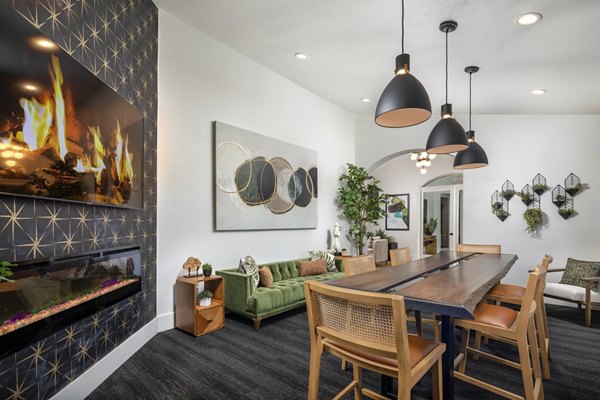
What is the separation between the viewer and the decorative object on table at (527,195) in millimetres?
5129

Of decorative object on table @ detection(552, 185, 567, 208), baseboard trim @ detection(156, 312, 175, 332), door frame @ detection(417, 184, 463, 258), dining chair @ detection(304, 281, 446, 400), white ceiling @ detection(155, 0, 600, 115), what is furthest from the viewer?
door frame @ detection(417, 184, 463, 258)

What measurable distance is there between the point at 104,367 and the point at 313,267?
121 inches

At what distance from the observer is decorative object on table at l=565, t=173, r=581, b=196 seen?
480 centimetres

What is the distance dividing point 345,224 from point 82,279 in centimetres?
511

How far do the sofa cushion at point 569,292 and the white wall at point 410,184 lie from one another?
4.66 m

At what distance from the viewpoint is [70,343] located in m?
2.21

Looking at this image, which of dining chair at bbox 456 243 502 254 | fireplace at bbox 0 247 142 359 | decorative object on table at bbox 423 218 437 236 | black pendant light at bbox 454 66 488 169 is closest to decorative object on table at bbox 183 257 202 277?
fireplace at bbox 0 247 142 359

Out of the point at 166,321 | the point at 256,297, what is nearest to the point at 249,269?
the point at 256,297

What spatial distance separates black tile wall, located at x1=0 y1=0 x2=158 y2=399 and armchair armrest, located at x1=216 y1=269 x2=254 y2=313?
829 mm

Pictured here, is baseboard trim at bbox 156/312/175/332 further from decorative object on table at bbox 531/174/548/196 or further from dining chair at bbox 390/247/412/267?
decorative object on table at bbox 531/174/548/196

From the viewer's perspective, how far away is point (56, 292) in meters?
2.00

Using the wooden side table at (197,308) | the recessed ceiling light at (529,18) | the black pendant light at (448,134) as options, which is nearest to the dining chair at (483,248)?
the black pendant light at (448,134)

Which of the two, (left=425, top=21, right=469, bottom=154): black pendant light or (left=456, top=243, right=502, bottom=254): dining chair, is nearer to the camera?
(left=425, top=21, right=469, bottom=154): black pendant light

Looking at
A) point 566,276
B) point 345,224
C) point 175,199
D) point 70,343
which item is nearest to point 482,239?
point 566,276
